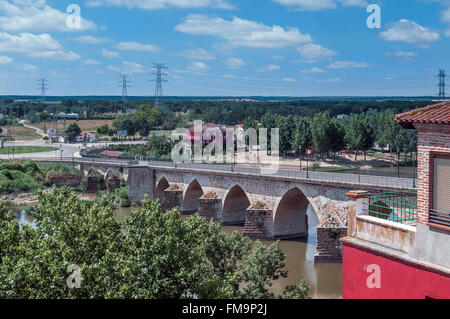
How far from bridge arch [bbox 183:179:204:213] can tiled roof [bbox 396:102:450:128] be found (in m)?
34.4

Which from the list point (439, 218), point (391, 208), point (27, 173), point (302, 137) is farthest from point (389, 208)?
point (302, 137)

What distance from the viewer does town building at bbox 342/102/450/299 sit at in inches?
346

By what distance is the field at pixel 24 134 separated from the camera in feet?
338

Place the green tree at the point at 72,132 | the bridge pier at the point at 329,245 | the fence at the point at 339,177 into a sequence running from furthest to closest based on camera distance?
the green tree at the point at 72,132 → the bridge pier at the point at 329,245 → the fence at the point at 339,177

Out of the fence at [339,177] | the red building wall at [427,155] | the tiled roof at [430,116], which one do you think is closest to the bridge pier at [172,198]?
the fence at [339,177]

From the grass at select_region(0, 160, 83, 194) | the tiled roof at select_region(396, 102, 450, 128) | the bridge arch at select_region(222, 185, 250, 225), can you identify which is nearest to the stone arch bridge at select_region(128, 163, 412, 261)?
the bridge arch at select_region(222, 185, 250, 225)

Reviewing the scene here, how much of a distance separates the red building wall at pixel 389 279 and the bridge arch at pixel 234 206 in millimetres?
28532

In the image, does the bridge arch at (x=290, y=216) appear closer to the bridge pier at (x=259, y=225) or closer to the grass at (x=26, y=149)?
the bridge pier at (x=259, y=225)

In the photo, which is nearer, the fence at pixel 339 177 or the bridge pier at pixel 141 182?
the fence at pixel 339 177

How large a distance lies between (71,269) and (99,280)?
0.92 metres

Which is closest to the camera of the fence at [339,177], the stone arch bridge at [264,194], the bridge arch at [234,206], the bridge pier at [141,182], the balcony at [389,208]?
the balcony at [389,208]

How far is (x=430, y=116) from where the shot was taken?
30.0ft
